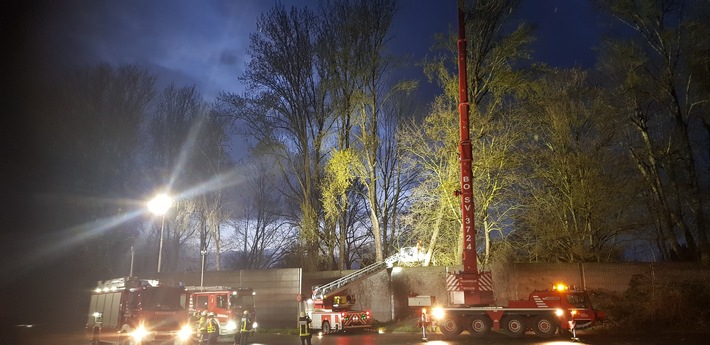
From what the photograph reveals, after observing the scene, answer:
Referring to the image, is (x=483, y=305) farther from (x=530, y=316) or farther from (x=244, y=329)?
(x=244, y=329)

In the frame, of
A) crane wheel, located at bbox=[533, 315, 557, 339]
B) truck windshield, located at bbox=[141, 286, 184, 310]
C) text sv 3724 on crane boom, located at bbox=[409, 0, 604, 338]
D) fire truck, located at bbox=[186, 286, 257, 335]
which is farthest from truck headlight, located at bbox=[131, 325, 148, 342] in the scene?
crane wheel, located at bbox=[533, 315, 557, 339]

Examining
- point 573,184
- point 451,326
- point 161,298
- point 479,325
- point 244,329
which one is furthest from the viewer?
point 573,184

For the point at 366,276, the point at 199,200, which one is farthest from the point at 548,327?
the point at 199,200

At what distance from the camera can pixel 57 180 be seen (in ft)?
113

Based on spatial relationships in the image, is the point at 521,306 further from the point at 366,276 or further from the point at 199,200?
the point at 199,200

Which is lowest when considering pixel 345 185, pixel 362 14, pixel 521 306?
pixel 521 306

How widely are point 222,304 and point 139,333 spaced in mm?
5907

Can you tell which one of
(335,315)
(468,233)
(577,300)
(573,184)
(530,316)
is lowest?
(335,315)

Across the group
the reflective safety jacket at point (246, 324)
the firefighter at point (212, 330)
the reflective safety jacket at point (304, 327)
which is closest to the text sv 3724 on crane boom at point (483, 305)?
the reflective safety jacket at point (304, 327)

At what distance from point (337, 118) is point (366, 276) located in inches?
468

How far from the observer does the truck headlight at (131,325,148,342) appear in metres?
16.5

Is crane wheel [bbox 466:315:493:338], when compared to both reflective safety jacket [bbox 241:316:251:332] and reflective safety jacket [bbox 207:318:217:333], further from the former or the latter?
reflective safety jacket [bbox 207:318:217:333]

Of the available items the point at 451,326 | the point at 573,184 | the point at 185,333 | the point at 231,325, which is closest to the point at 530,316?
the point at 451,326

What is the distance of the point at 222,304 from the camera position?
22312mm
